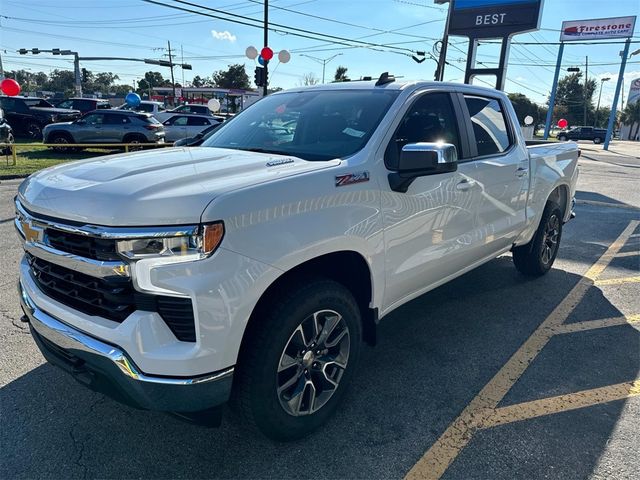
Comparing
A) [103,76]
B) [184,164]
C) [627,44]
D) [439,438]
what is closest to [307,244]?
[184,164]

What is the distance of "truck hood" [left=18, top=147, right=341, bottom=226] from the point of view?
1.94 m

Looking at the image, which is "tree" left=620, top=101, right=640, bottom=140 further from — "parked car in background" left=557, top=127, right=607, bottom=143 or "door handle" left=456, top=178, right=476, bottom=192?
"door handle" left=456, top=178, right=476, bottom=192

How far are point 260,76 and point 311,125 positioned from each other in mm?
17700

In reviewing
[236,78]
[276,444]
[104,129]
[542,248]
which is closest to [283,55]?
[104,129]

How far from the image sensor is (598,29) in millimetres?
35469

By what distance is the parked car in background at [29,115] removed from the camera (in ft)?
65.5

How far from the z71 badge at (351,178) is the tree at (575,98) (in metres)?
102

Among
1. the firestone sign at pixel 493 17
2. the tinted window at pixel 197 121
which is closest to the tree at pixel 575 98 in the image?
the firestone sign at pixel 493 17

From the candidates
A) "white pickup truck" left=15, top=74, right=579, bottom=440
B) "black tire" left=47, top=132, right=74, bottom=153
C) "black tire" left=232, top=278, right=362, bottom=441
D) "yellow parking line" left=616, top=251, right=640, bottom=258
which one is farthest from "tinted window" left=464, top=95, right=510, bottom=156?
"black tire" left=47, top=132, right=74, bottom=153

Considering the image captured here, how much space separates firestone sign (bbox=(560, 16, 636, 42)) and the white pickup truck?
3950 cm

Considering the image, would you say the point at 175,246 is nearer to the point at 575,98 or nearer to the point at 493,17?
the point at 493,17

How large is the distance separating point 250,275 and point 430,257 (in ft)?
5.20

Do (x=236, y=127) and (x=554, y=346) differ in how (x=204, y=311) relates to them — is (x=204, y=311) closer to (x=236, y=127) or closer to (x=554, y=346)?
(x=236, y=127)

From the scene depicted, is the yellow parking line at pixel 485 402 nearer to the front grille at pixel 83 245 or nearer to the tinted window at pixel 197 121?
the front grille at pixel 83 245
